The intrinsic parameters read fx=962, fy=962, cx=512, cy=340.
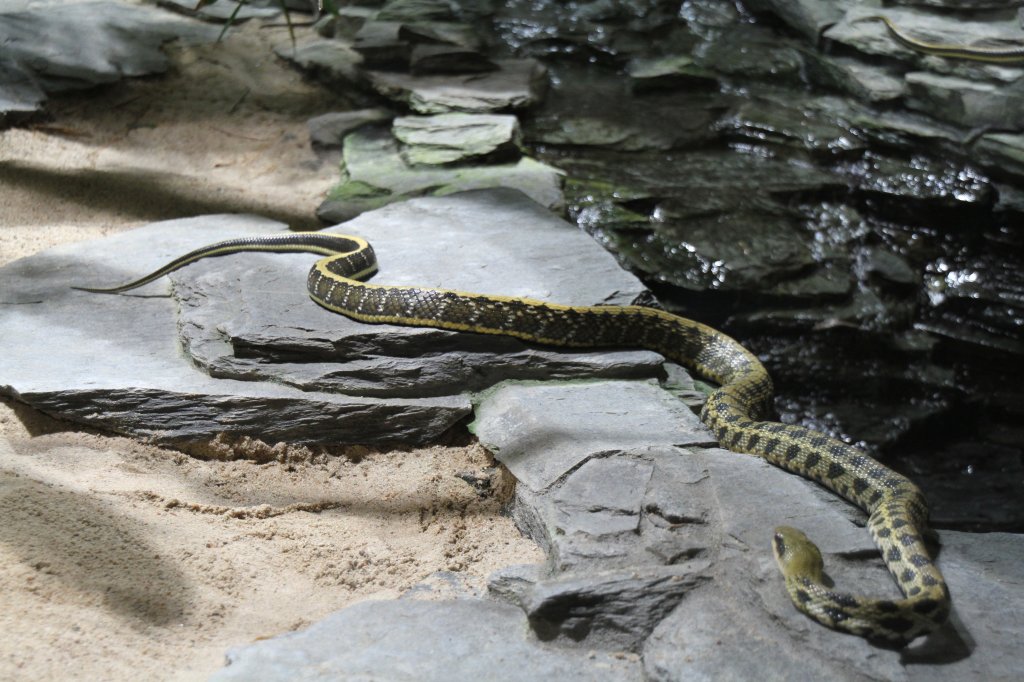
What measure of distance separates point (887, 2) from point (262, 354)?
8.34m

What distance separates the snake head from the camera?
3.38 m

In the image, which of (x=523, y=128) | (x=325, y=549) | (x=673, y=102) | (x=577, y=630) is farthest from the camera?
(x=673, y=102)

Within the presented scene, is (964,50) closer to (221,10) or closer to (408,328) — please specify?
(408,328)

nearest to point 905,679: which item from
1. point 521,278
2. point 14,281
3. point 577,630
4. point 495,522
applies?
point 577,630

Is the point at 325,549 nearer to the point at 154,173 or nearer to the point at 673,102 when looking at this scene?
the point at 154,173

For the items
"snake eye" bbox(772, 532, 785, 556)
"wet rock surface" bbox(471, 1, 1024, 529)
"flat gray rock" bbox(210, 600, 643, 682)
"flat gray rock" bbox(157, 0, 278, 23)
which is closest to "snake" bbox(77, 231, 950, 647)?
"snake eye" bbox(772, 532, 785, 556)

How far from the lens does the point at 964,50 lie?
923cm

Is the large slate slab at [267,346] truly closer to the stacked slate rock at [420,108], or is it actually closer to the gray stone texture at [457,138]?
the stacked slate rock at [420,108]

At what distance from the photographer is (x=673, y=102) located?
9.91 metres

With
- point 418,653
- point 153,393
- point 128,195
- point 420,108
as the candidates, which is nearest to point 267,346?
point 153,393

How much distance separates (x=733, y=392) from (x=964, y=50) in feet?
19.9

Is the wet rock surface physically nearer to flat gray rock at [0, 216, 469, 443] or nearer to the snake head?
the snake head

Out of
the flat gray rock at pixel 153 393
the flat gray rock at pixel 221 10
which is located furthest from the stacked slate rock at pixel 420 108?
the flat gray rock at pixel 153 393

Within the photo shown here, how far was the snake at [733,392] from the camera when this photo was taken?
3275 mm
